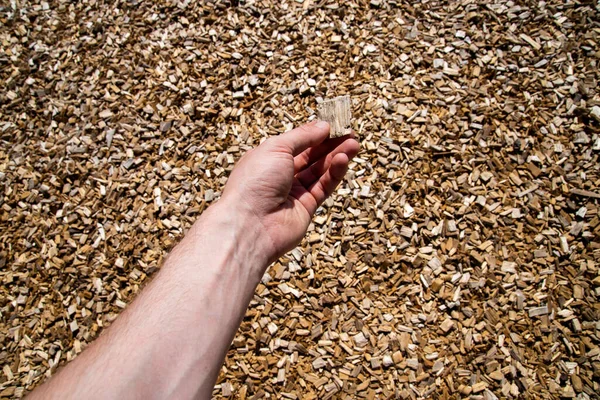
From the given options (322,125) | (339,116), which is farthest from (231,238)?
(339,116)

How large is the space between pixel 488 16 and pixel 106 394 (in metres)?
3.41

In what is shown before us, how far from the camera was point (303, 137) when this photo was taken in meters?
2.09

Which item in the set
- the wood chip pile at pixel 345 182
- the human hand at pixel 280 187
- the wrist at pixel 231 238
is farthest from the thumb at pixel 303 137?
the wood chip pile at pixel 345 182

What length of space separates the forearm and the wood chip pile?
70 centimetres

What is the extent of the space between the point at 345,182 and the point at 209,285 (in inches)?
50.4

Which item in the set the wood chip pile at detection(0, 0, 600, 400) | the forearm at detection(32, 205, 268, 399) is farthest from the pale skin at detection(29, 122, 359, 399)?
the wood chip pile at detection(0, 0, 600, 400)

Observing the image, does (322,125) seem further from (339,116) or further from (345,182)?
(345,182)

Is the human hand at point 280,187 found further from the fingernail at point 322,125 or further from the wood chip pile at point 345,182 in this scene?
the wood chip pile at point 345,182

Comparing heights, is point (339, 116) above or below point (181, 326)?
above

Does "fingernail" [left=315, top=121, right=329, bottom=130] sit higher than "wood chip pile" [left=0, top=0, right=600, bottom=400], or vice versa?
"fingernail" [left=315, top=121, right=329, bottom=130]

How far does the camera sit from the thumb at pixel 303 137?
2057 millimetres

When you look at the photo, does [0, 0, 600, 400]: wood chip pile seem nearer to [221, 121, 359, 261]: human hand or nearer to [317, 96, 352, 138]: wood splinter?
[221, 121, 359, 261]: human hand

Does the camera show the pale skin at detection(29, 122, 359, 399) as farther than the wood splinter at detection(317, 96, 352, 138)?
No

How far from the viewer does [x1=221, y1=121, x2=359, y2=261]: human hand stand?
78.3 inches
